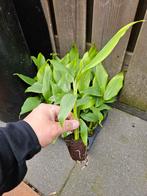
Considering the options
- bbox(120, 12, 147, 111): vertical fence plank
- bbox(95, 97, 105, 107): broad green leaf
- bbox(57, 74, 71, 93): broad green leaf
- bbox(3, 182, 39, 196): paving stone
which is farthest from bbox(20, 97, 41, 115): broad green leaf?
bbox(120, 12, 147, 111): vertical fence plank

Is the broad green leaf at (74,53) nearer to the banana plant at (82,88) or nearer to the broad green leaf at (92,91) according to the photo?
the banana plant at (82,88)

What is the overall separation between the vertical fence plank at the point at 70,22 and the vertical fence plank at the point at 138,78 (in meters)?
0.32

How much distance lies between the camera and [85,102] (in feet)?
3.67

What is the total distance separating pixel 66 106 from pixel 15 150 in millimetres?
264

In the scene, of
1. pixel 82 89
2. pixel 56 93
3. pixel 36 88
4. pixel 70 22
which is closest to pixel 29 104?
pixel 36 88

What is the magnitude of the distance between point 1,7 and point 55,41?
50 centimetres

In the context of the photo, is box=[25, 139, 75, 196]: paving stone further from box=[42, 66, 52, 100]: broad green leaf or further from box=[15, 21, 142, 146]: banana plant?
box=[42, 66, 52, 100]: broad green leaf

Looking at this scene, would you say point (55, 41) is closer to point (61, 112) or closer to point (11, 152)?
point (61, 112)

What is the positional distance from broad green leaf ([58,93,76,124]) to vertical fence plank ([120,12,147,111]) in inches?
19.8

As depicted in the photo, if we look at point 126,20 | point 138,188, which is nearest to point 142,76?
point 126,20

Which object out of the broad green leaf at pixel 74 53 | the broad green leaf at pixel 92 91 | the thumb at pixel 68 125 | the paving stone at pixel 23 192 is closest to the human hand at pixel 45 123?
the thumb at pixel 68 125

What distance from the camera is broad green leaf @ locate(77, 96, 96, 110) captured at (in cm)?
111

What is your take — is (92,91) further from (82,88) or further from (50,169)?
(50,169)

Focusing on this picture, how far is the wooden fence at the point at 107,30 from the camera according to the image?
3.31 ft
